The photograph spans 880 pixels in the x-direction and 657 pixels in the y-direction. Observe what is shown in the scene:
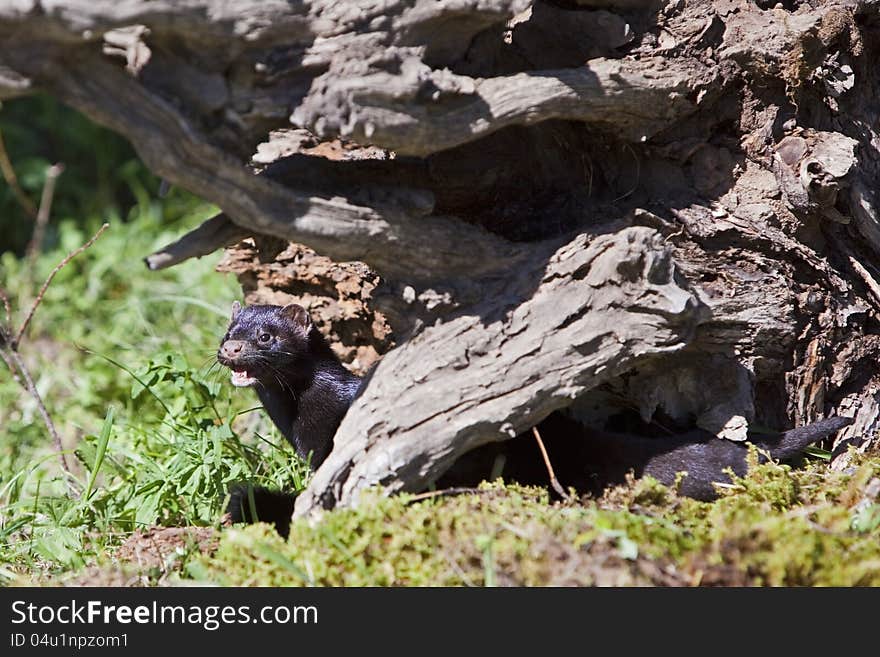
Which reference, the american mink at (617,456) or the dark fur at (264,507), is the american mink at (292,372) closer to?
the dark fur at (264,507)

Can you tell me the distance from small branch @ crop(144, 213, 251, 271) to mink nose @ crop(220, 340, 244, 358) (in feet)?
3.70

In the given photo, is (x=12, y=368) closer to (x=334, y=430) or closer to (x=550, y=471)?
(x=334, y=430)

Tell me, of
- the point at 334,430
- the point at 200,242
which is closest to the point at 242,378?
the point at 334,430

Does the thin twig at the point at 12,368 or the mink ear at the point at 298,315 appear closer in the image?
the mink ear at the point at 298,315

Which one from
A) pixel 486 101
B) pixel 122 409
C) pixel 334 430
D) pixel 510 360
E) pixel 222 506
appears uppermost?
pixel 486 101

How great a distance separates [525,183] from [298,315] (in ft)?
4.28

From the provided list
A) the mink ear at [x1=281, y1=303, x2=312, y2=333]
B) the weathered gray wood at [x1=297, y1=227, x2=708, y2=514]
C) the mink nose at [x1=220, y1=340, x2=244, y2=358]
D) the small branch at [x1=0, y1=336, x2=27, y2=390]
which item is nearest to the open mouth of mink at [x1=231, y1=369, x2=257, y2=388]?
the mink nose at [x1=220, y1=340, x2=244, y2=358]

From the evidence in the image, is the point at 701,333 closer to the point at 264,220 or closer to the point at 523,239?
the point at 523,239

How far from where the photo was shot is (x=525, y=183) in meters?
4.67

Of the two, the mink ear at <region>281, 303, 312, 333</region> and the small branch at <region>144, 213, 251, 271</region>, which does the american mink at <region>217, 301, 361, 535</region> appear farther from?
the small branch at <region>144, 213, 251, 271</region>

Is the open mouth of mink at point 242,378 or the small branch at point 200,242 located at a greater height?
the small branch at point 200,242

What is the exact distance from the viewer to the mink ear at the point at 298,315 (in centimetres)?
507

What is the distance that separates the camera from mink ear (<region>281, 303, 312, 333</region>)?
5070 millimetres

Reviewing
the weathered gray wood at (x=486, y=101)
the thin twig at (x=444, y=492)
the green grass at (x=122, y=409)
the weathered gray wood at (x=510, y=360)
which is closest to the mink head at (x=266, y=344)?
the green grass at (x=122, y=409)
